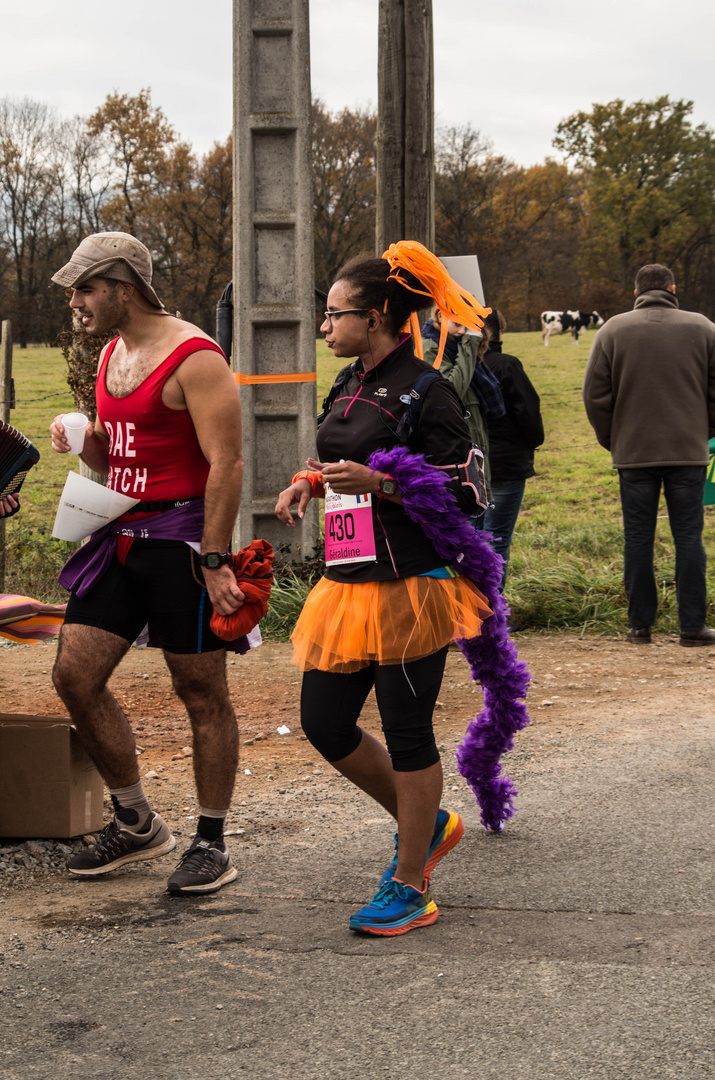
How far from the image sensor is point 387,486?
331cm

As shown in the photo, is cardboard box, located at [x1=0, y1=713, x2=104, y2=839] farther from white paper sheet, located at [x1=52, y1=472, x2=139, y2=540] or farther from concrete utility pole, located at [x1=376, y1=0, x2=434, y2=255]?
concrete utility pole, located at [x1=376, y1=0, x2=434, y2=255]

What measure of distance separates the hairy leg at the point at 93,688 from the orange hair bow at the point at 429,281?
1.41 meters

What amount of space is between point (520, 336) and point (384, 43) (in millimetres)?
39787

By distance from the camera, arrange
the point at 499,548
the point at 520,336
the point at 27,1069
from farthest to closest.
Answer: the point at 520,336, the point at 499,548, the point at 27,1069

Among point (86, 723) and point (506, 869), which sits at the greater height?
point (86, 723)

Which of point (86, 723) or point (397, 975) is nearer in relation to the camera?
point (397, 975)

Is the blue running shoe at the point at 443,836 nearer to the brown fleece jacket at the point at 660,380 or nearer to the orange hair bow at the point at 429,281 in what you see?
the orange hair bow at the point at 429,281

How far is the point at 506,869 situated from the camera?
398cm

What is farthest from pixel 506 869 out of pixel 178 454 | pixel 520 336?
pixel 520 336

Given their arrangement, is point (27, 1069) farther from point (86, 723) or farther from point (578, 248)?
point (578, 248)

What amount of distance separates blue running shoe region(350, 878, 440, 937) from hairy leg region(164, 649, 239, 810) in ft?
2.29

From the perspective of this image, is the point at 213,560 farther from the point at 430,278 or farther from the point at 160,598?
the point at 430,278


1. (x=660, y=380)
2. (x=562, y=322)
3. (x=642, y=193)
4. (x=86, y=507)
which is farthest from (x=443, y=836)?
(x=642, y=193)

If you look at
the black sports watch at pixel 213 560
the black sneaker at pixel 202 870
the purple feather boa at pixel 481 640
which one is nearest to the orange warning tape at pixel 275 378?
the purple feather boa at pixel 481 640
